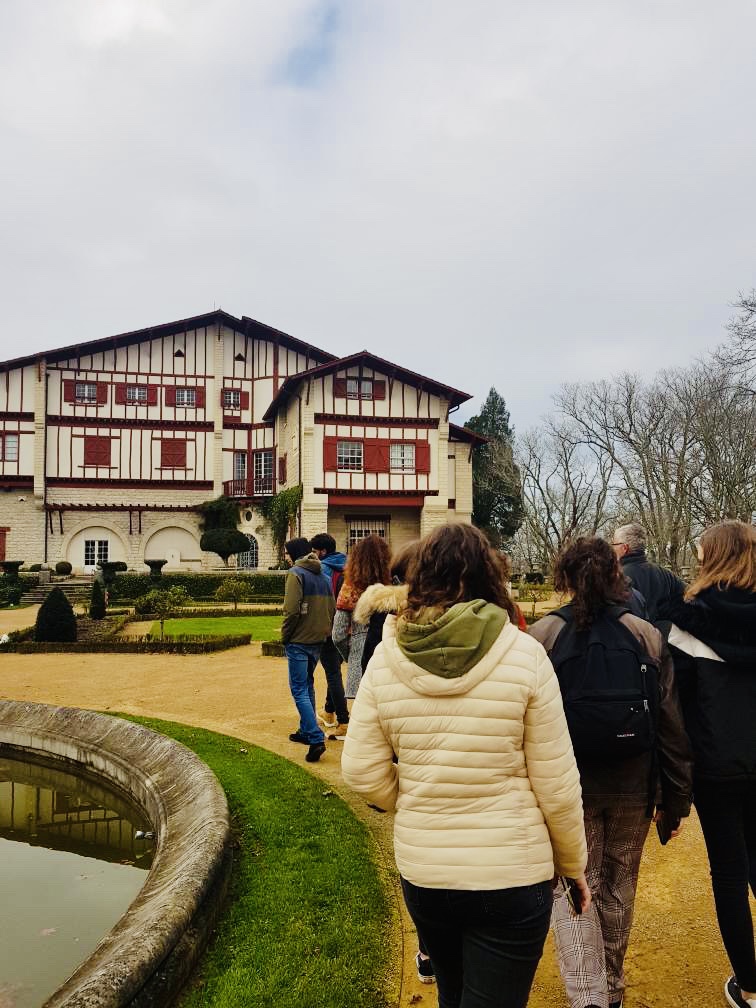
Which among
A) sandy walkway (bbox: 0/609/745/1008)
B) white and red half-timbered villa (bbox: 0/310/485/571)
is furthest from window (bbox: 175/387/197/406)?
sandy walkway (bbox: 0/609/745/1008)

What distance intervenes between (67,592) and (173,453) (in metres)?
9.09

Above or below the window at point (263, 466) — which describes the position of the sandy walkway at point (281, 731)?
below

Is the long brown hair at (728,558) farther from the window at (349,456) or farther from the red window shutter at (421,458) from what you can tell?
the red window shutter at (421,458)

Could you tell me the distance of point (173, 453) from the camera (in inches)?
1314

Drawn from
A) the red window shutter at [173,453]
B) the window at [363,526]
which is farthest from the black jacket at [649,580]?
the red window shutter at [173,453]

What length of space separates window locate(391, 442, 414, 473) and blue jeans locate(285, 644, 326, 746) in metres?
23.6

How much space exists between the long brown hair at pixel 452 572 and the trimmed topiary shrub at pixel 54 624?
13.0 m

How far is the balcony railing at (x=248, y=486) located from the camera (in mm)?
33241

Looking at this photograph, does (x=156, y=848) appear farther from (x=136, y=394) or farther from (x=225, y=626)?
(x=136, y=394)

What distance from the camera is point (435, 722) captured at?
6.34ft

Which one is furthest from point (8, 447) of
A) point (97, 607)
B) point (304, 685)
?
point (304, 685)

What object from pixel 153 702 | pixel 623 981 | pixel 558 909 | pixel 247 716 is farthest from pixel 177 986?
pixel 153 702

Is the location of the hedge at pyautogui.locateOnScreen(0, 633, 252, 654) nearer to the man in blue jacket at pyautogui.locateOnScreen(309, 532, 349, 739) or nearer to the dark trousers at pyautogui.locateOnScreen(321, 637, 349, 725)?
the man in blue jacket at pyautogui.locateOnScreen(309, 532, 349, 739)

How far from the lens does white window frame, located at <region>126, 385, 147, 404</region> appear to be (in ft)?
108
